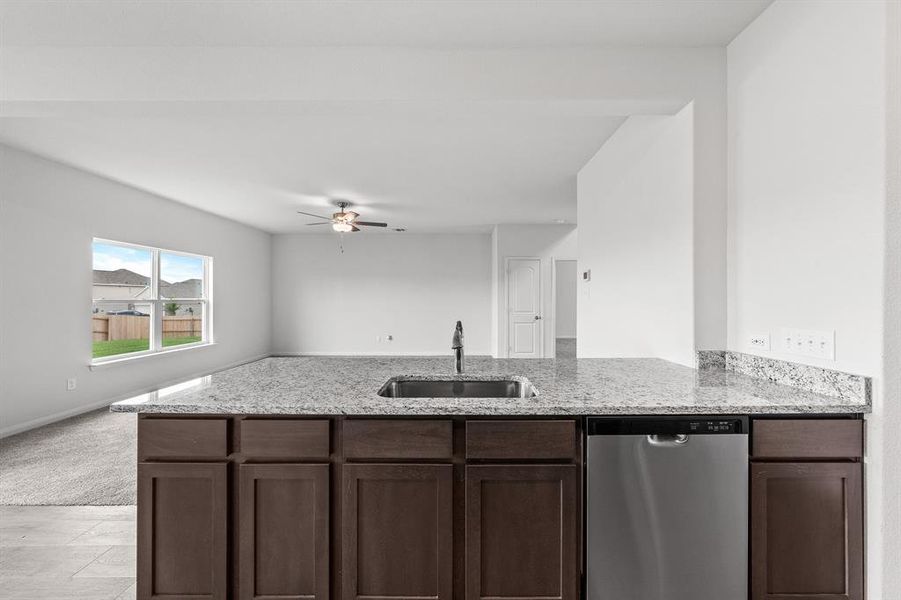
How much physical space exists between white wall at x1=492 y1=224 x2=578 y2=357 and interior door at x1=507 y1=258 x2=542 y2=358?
0.26ft

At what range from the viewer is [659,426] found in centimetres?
168

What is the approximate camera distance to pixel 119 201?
17.8 ft

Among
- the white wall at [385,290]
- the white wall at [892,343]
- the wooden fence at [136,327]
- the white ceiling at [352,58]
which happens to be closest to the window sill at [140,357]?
the wooden fence at [136,327]

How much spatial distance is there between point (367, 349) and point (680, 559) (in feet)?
27.1

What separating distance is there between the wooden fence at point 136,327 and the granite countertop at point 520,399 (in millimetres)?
4057

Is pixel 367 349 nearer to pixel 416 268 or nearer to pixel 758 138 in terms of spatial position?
pixel 416 268

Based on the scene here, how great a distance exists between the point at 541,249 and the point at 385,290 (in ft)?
10.6

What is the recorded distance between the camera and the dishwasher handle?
1682 mm

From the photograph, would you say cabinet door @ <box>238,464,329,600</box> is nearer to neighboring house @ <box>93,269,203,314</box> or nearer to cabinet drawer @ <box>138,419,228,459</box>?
cabinet drawer @ <box>138,419,228,459</box>

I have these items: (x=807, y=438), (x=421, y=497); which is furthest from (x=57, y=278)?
(x=807, y=438)

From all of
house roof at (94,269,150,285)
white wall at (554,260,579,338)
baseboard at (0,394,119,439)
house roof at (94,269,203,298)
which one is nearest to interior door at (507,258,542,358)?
white wall at (554,260,579,338)

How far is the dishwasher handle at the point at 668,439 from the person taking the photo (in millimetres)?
1682

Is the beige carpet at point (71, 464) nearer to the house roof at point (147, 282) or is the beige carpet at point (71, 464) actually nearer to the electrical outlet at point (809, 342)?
the house roof at point (147, 282)

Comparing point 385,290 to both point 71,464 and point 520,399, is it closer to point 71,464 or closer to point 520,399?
point 71,464
